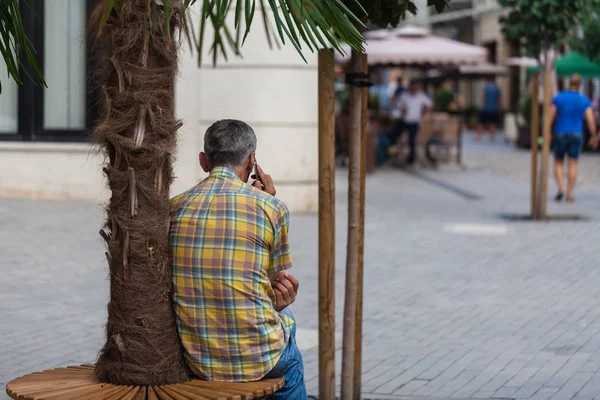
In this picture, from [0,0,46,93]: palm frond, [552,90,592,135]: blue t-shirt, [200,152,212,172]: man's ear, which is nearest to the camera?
[0,0,46,93]: palm frond

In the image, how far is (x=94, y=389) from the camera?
366 cm

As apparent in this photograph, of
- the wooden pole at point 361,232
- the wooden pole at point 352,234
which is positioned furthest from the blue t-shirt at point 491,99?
the wooden pole at point 352,234

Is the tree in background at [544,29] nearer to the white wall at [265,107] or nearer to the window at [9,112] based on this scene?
the white wall at [265,107]

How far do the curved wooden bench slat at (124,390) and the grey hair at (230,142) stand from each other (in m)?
0.78

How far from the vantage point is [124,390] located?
12.0ft

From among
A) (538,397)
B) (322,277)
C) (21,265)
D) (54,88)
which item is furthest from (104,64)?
(54,88)

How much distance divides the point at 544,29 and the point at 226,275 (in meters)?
10.4

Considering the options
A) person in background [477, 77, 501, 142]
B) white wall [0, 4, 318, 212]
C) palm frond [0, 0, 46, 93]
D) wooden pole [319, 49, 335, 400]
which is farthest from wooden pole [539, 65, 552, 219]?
person in background [477, 77, 501, 142]

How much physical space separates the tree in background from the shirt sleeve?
9.53 m

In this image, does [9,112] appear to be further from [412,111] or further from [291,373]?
[291,373]

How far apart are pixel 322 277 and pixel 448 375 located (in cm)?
148

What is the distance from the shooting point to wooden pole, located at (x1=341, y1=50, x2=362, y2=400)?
497 centimetres

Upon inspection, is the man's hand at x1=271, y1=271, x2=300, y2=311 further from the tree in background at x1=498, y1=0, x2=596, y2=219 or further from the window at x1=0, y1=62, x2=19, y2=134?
the window at x1=0, y1=62, x2=19, y2=134

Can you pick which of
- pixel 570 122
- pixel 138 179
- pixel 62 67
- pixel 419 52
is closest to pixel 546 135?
pixel 570 122
